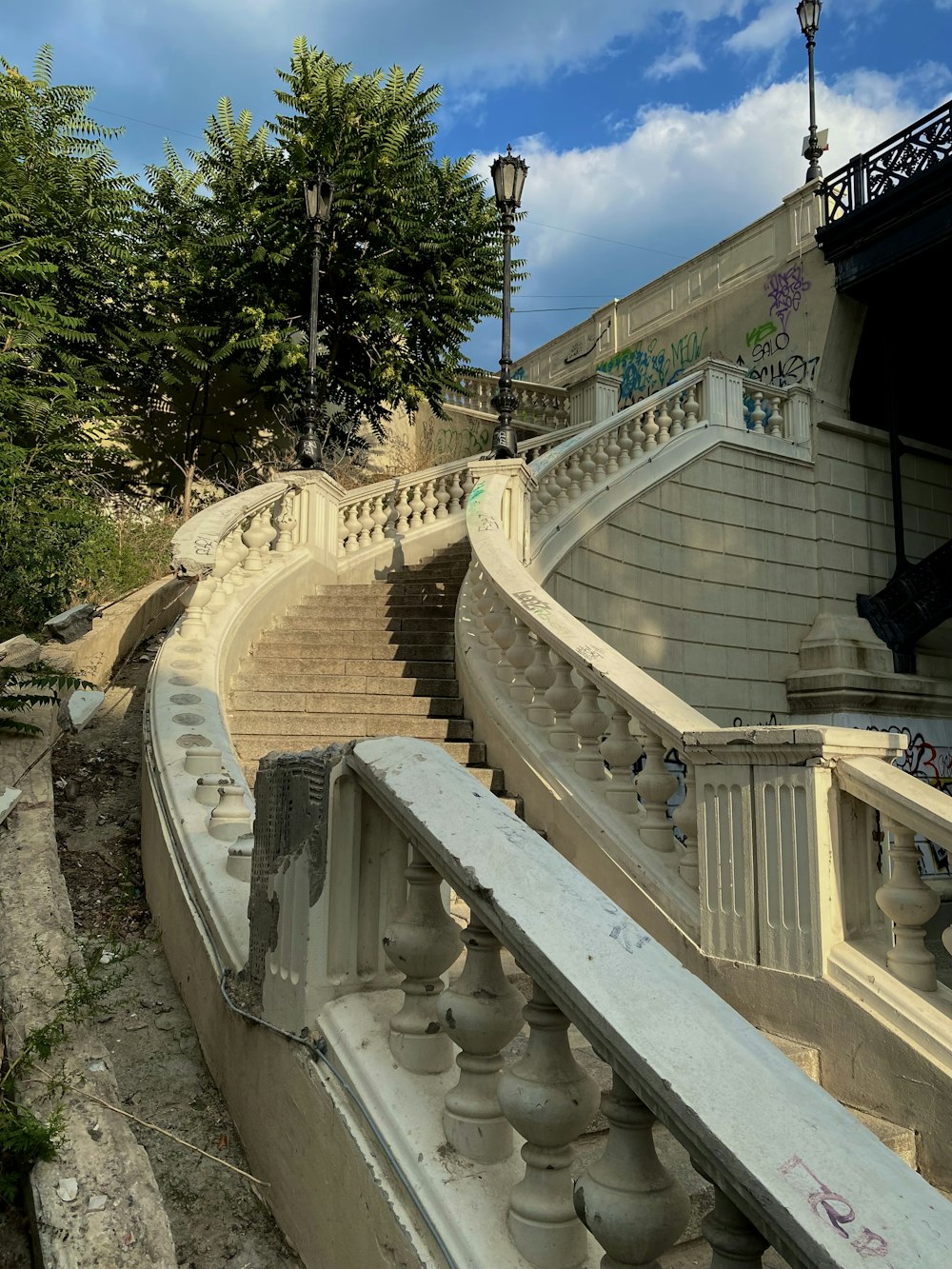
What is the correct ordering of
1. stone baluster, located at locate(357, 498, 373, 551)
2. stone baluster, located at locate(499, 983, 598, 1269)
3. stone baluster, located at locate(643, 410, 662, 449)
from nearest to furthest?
1. stone baluster, located at locate(499, 983, 598, 1269)
2. stone baluster, located at locate(357, 498, 373, 551)
3. stone baluster, located at locate(643, 410, 662, 449)

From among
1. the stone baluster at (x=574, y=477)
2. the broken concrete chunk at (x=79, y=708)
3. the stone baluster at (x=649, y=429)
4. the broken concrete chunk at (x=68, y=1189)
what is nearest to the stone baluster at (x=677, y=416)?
the stone baluster at (x=649, y=429)

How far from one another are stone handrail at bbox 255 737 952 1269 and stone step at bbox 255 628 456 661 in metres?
5.35

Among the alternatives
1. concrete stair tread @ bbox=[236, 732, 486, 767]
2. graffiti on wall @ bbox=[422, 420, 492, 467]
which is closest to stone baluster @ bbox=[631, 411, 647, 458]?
concrete stair tread @ bbox=[236, 732, 486, 767]

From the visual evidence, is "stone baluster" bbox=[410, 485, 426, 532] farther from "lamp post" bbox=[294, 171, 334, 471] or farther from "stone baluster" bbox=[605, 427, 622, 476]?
"stone baluster" bbox=[605, 427, 622, 476]

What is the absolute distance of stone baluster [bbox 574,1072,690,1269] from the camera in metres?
1.25

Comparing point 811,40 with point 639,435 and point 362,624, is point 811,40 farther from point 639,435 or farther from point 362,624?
point 362,624

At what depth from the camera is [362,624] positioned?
837 centimetres

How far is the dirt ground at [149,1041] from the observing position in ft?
7.12

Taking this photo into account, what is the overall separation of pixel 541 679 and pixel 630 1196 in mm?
4087

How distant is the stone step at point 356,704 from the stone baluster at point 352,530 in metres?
4.30

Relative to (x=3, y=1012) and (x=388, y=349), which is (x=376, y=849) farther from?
(x=388, y=349)

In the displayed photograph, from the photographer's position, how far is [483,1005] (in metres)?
1.63

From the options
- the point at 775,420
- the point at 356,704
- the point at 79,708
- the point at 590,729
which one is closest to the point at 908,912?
the point at 590,729

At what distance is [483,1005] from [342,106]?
17.6 metres
